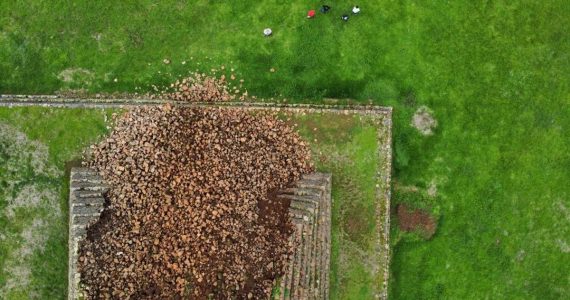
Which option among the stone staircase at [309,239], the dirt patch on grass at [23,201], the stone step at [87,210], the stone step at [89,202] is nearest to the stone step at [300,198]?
the stone staircase at [309,239]

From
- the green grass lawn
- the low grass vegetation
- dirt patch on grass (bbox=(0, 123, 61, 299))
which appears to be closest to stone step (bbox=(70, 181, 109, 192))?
the green grass lawn

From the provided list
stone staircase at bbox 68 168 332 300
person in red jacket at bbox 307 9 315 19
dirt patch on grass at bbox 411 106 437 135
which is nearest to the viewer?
stone staircase at bbox 68 168 332 300

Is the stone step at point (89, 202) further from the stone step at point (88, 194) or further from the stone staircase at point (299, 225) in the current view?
A: the stone step at point (88, 194)

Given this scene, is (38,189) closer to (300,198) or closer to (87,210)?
(87,210)

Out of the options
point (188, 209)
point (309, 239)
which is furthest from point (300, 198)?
point (188, 209)

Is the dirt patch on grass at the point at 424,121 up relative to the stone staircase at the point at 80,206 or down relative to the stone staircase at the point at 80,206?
up

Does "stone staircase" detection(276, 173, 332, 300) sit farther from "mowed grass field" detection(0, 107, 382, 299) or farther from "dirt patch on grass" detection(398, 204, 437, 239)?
"dirt patch on grass" detection(398, 204, 437, 239)

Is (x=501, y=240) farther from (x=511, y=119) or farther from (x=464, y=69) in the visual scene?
(x=464, y=69)

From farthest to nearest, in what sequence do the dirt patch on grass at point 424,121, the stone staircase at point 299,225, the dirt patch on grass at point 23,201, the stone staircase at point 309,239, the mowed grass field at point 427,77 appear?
the dirt patch on grass at point 424,121, the mowed grass field at point 427,77, the dirt patch on grass at point 23,201, the stone staircase at point 309,239, the stone staircase at point 299,225
